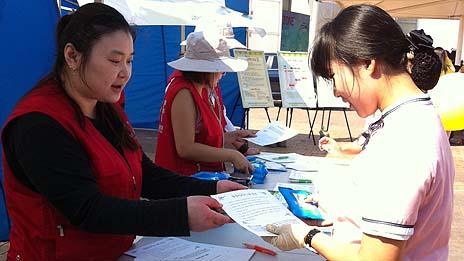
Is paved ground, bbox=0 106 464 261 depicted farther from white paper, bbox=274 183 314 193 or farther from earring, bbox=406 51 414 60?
earring, bbox=406 51 414 60

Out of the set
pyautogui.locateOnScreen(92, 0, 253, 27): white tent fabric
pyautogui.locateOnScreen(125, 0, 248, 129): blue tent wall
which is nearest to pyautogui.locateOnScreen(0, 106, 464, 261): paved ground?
pyautogui.locateOnScreen(125, 0, 248, 129): blue tent wall

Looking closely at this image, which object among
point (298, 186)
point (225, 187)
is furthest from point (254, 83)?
point (225, 187)

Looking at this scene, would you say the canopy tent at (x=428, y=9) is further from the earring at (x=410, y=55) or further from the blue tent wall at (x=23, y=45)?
the earring at (x=410, y=55)

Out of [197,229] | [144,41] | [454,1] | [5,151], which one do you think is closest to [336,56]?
[197,229]

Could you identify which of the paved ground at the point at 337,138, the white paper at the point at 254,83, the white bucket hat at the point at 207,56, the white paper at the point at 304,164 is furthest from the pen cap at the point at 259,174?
the white paper at the point at 254,83

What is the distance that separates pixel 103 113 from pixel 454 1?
12593 mm

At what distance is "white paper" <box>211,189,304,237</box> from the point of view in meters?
1.52

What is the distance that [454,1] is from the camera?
12.3 meters

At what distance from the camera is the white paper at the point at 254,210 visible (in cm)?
152

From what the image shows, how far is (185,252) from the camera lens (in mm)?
1700

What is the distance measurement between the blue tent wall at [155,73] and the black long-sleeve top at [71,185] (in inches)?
242

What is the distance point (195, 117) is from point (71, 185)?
126 centimetres

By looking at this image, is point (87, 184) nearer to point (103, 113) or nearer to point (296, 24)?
point (103, 113)

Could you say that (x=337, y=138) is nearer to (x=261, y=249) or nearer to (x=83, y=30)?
(x=261, y=249)
